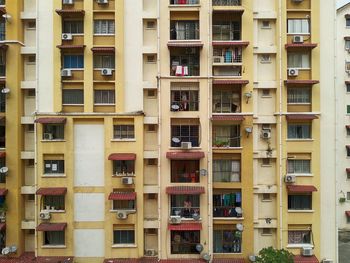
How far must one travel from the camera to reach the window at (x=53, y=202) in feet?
60.4

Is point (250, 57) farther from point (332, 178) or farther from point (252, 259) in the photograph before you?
point (252, 259)

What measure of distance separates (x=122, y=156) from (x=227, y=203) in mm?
6601

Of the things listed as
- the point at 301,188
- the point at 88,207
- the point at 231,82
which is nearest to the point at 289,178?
the point at 301,188

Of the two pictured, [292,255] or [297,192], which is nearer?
[292,255]

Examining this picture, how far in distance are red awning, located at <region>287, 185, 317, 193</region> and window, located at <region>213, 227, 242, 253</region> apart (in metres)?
3.88

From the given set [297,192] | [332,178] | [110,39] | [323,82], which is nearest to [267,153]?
[297,192]

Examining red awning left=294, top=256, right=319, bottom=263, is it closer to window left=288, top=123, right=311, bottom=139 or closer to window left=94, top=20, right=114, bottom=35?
window left=288, top=123, right=311, bottom=139

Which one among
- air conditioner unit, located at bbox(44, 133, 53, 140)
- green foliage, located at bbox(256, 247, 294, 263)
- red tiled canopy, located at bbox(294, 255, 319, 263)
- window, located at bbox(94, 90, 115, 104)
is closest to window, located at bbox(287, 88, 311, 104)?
green foliage, located at bbox(256, 247, 294, 263)

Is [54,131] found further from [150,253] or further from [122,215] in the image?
[150,253]

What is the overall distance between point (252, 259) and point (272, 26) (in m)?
13.3

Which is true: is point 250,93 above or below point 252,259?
above

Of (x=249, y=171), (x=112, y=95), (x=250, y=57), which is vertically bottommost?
(x=249, y=171)

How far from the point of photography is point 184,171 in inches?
739

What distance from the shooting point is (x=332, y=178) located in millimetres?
18469
